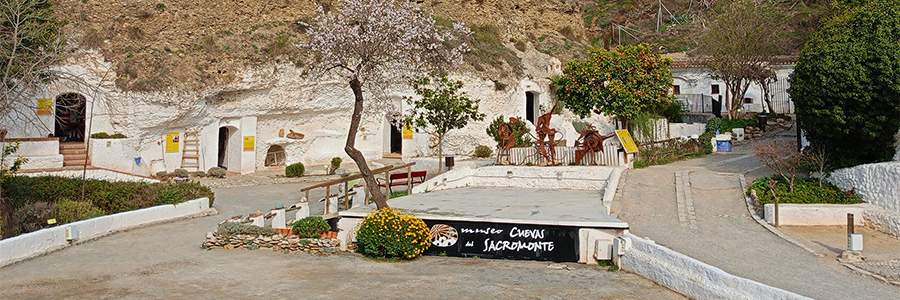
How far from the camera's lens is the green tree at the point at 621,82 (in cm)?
2369

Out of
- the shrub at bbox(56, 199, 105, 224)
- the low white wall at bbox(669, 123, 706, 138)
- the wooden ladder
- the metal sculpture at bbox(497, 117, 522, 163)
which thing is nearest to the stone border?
the metal sculpture at bbox(497, 117, 522, 163)

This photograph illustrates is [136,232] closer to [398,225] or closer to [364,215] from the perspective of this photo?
[364,215]

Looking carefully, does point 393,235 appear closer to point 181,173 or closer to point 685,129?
point 181,173

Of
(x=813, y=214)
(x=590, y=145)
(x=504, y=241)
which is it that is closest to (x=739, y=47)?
(x=590, y=145)

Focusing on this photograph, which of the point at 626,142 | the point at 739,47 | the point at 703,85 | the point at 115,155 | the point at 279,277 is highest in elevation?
the point at 739,47

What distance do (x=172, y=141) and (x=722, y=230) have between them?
19798mm

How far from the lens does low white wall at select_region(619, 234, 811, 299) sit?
7.75 metres

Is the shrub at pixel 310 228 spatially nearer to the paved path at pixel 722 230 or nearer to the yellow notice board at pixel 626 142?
the paved path at pixel 722 230

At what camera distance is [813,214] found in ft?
45.1

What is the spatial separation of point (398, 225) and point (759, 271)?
226 inches

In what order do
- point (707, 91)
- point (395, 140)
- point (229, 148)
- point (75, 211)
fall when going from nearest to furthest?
point (75, 211) → point (229, 148) → point (395, 140) → point (707, 91)

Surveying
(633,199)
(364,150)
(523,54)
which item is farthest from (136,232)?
(523,54)

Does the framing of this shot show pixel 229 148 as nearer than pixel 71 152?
No

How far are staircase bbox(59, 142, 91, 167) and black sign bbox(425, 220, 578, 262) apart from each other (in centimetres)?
1575
